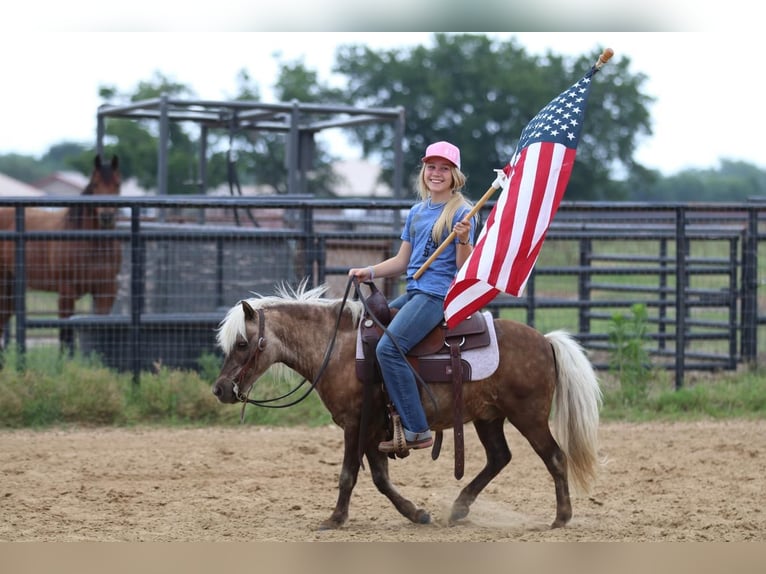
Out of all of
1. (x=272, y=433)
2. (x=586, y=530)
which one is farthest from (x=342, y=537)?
(x=272, y=433)

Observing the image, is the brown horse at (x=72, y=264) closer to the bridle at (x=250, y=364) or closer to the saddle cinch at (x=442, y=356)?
the bridle at (x=250, y=364)

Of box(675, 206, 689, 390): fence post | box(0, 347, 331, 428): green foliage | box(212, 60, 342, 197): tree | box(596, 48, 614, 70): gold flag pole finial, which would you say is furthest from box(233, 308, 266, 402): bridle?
box(212, 60, 342, 197): tree

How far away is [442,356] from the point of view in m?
5.94

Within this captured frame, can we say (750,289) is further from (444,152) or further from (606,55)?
(606,55)

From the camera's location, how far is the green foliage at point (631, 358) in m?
9.88

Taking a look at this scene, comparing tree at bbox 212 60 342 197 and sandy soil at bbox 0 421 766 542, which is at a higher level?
tree at bbox 212 60 342 197

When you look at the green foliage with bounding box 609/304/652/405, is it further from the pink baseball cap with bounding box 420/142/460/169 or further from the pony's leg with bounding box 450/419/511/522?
the pink baseball cap with bounding box 420/142/460/169

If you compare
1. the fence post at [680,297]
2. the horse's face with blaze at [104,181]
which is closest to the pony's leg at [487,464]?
the fence post at [680,297]

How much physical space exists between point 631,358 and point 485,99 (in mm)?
47937

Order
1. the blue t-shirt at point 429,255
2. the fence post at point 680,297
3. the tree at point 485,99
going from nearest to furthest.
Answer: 1. the blue t-shirt at point 429,255
2. the fence post at point 680,297
3. the tree at point 485,99

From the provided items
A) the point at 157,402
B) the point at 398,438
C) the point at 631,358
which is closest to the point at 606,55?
the point at 398,438

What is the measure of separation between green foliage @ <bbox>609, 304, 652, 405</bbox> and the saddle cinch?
4.18 metres

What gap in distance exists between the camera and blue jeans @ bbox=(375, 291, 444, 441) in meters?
5.77

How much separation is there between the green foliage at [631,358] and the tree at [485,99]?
4343cm
